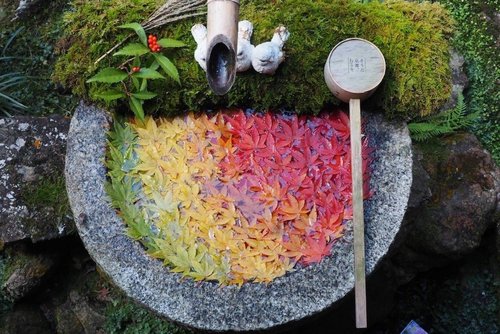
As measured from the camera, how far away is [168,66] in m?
2.72

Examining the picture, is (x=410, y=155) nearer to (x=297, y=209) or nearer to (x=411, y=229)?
(x=297, y=209)

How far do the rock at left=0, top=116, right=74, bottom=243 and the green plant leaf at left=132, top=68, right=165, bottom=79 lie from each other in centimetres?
97

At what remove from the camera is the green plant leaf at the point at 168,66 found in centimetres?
271

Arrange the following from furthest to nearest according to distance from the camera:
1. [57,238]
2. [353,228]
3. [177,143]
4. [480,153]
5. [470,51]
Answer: [470,51]
[480,153]
[57,238]
[177,143]
[353,228]

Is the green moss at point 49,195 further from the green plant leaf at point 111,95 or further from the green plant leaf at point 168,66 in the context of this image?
the green plant leaf at point 168,66

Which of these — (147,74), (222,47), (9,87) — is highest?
(222,47)

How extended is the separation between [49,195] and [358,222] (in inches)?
71.6

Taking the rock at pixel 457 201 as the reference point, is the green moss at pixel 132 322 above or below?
below

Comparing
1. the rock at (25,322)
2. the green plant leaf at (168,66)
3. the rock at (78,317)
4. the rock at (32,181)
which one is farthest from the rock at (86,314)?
the green plant leaf at (168,66)

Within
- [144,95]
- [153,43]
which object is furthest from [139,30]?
[144,95]

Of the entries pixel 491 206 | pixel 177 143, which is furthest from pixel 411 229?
pixel 177 143

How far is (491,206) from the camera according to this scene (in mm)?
3578

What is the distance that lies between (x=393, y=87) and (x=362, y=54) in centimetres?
23

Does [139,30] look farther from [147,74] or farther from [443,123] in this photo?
[443,123]
